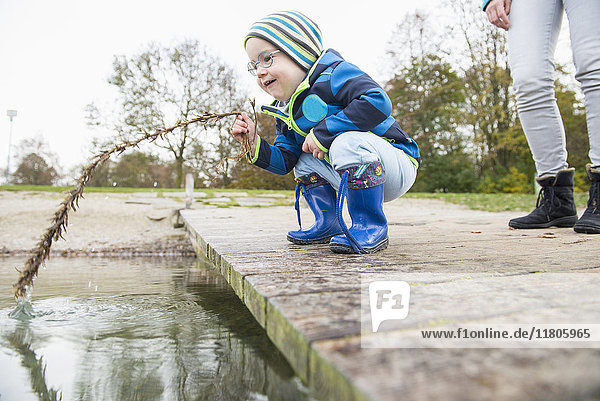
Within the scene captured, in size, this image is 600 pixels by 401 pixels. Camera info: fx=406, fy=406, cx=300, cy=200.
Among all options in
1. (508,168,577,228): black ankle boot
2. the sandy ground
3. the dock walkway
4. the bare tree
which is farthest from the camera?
the bare tree

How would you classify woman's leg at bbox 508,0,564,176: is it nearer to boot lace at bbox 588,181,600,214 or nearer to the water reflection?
boot lace at bbox 588,181,600,214

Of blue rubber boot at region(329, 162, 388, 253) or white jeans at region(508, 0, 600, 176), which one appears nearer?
blue rubber boot at region(329, 162, 388, 253)

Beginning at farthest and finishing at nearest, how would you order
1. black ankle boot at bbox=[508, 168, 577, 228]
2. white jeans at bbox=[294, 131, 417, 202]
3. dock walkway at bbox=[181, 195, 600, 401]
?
black ankle boot at bbox=[508, 168, 577, 228] → white jeans at bbox=[294, 131, 417, 202] → dock walkway at bbox=[181, 195, 600, 401]

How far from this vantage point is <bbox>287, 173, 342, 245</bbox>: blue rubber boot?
6.00 feet

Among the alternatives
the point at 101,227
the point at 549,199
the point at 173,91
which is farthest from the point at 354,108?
the point at 173,91

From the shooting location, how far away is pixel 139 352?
1.12 m

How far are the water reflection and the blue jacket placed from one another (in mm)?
737

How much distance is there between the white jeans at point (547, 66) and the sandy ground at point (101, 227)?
361 cm

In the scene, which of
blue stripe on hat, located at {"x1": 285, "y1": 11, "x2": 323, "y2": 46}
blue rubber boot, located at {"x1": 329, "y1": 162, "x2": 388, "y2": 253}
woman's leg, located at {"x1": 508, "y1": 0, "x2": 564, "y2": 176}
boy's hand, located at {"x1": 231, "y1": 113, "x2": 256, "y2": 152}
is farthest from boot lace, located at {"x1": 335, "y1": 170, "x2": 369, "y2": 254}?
woman's leg, located at {"x1": 508, "y1": 0, "x2": 564, "y2": 176}

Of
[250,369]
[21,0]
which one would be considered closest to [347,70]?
[250,369]

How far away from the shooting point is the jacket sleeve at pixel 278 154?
186 cm

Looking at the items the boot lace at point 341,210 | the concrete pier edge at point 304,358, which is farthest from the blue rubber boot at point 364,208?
the concrete pier edge at point 304,358

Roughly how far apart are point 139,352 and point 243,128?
975mm

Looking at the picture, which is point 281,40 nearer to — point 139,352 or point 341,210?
point 341,210
